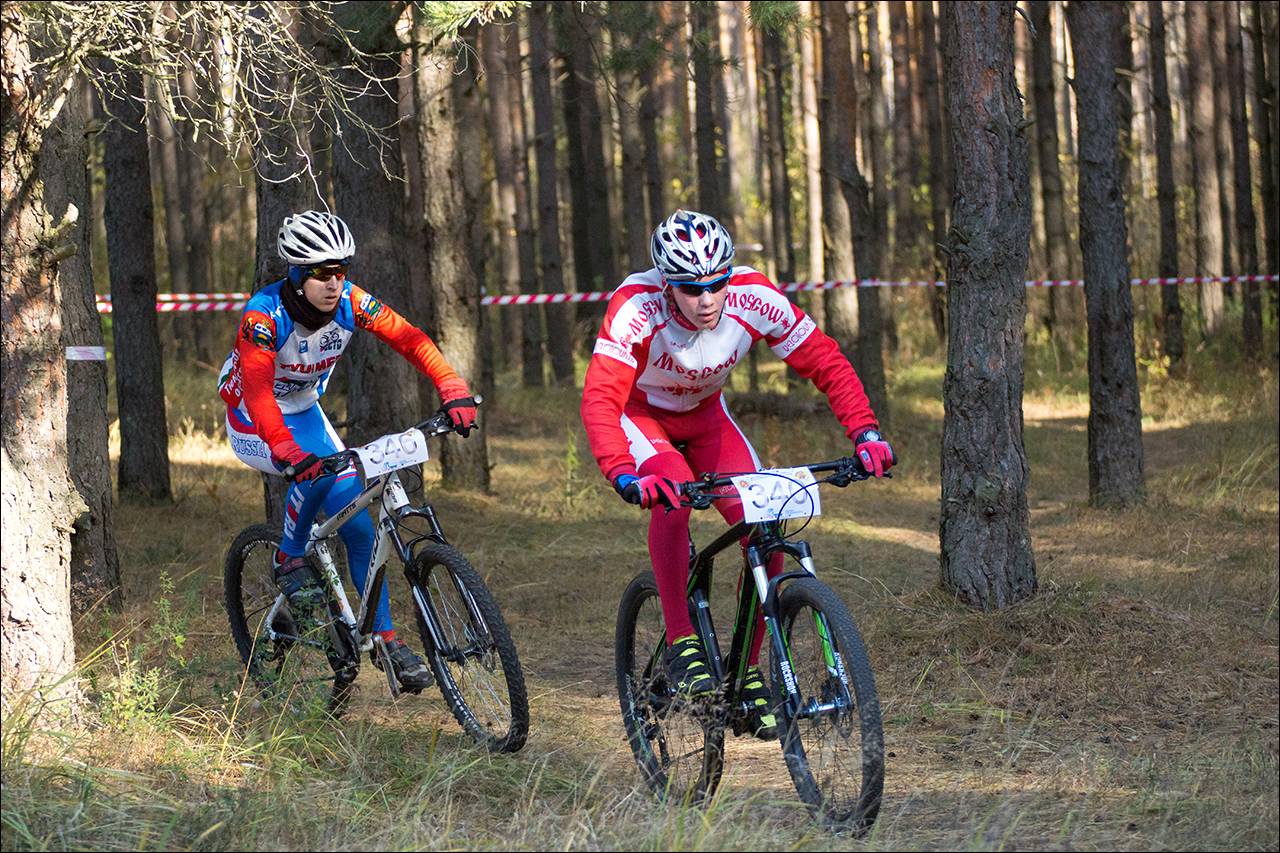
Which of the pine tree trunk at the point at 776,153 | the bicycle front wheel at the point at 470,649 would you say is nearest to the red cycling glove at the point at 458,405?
the bicycle front wheel at the point at 470,649

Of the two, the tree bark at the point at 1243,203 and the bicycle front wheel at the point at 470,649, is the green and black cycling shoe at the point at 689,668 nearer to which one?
the bicycle front wheel at the point at 470,649

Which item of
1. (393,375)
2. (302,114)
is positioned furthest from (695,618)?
(393,375)

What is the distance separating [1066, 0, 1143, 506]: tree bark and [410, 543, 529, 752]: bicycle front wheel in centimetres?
622

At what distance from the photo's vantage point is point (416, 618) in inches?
225

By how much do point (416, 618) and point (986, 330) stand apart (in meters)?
3.05

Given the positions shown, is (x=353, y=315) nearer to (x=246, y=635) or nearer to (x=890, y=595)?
(x=246, y=635)

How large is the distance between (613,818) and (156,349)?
24.6ft

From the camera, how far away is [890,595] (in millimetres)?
7449

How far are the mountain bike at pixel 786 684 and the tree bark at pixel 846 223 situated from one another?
9.38 metres

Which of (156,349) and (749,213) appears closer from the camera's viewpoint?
(156,349)

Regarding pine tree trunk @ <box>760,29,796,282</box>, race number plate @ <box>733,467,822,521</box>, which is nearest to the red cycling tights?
race number plate @ <box>733,467,822,521</box>

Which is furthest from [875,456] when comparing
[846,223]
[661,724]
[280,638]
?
[846,223]

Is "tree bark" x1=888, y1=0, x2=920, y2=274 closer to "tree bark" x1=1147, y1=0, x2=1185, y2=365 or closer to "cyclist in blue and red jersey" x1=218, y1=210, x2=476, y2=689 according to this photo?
"tree bark" x1=1147, y1=0, x2=1185, y2=365

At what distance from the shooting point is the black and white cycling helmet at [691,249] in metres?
4.82
